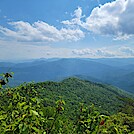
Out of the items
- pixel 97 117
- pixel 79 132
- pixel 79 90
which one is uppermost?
pixel 97 117

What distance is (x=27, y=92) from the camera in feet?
14.1

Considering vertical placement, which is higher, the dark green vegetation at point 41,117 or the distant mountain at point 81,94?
the dark green vegetation at point 41,117

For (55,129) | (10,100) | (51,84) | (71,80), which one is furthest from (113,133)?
(71,80)

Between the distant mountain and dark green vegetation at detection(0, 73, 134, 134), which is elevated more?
dark green vegetation at detection(0, 73, 134, 134)

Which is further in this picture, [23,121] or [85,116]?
[85,116]

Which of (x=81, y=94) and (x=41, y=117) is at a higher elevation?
(x=41, y=117)

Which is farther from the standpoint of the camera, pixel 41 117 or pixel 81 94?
pixel 81 94

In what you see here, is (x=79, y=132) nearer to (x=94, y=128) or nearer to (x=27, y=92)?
(x=94, y=128)

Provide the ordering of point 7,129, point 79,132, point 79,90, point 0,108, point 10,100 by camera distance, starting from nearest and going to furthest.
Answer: point 7,129 < point 79,132 < point 10,100 < point 0,108 < point 79,90

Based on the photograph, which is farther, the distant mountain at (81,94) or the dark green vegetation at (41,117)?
the distant mountain at (81,94)

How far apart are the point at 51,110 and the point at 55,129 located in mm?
307

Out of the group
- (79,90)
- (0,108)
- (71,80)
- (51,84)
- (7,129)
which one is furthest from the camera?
(71,80)

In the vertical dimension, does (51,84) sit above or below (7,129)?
below

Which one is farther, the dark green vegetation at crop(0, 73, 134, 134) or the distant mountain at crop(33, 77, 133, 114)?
the distant mountain at crop(33, 77, 133, 114)
